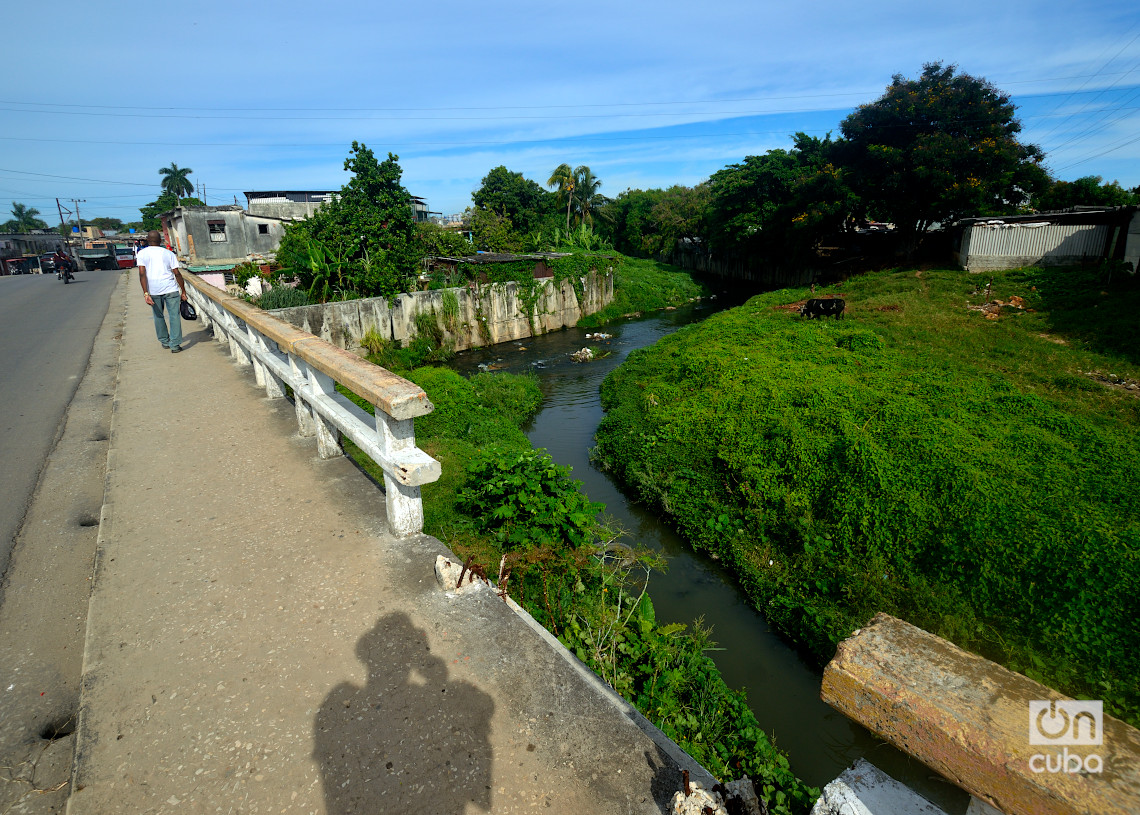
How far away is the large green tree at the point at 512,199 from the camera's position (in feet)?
137

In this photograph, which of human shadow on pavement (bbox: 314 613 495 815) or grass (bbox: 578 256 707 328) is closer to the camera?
human shadow on pavement (bbox: 314 613 495 815)

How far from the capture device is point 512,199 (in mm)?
41844

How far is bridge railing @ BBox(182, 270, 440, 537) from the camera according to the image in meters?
3.33

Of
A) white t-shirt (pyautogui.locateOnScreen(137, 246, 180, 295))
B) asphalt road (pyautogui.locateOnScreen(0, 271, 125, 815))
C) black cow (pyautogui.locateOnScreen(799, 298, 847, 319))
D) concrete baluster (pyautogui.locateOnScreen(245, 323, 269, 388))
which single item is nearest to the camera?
asphalt road (pyautogui.locateOnScreen(0, 271, 125, 815))

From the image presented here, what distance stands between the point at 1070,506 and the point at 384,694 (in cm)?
731

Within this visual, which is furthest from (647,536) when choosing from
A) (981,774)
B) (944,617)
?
(981,774)

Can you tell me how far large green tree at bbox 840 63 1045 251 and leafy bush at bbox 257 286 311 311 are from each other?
66.8 feet

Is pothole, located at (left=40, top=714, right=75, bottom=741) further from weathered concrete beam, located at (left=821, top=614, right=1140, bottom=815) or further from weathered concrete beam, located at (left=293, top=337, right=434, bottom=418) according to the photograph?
weathered concrete beam, located at (left=821, top=614, right=1140, bottom=815)

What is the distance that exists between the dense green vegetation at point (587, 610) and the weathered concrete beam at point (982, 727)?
2892 mm

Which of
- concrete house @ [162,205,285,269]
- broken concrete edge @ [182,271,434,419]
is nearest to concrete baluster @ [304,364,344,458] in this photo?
broken concrete edge @ [182,271,434,419]

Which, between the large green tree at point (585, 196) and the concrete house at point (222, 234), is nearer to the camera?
the concrete house at point (222, 234)

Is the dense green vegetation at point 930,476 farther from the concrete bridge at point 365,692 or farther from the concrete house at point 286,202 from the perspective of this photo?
the concrete house at point 286,202

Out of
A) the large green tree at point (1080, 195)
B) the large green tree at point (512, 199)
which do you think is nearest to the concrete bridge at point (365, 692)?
the large green tree at point (1080, 195)

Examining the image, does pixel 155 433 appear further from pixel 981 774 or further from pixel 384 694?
pixel 981 774
